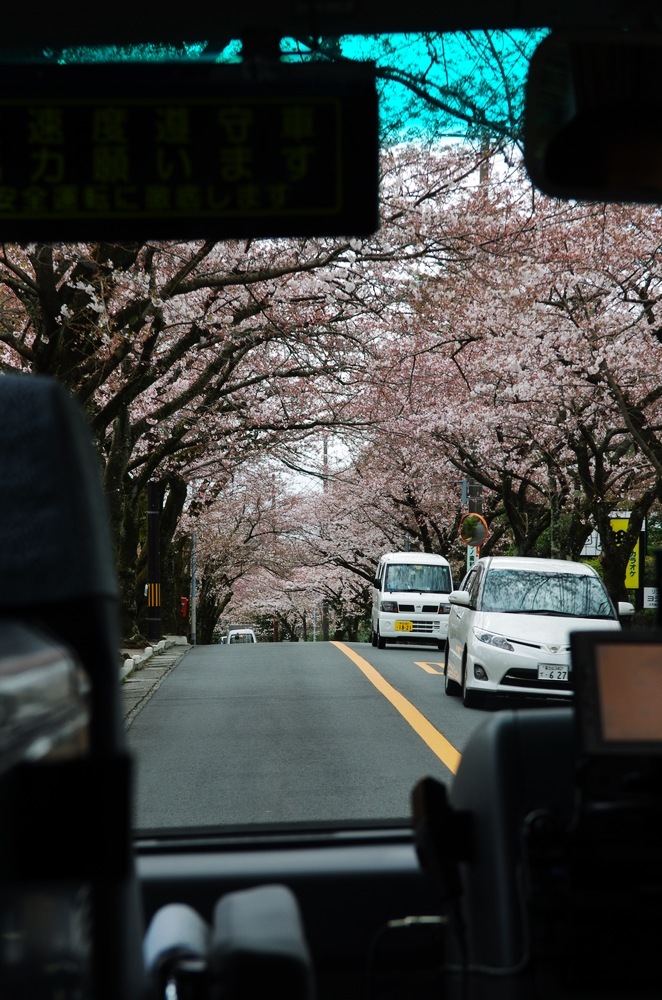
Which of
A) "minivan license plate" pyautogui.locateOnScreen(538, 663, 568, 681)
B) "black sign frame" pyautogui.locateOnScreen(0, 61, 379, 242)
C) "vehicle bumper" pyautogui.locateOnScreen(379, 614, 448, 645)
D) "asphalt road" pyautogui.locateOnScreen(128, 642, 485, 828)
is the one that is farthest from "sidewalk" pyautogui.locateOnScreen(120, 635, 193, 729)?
"black sign frame" pyautogui.locateOnScreen(0, 61, 379, 242)

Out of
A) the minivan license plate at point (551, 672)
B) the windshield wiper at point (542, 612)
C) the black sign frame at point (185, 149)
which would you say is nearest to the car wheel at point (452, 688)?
the windshield wiper at point (542, 612)

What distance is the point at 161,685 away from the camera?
15477mm

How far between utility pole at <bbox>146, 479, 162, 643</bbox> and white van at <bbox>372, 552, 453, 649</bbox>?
16.2ft

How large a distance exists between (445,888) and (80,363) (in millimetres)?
11130

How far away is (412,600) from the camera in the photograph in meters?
24.6

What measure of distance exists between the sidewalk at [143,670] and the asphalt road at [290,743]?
0.17 m

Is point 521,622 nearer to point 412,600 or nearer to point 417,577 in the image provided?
point 412,600

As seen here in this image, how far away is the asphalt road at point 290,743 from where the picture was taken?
287 inches

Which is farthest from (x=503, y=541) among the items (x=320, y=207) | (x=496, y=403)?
(x=320, y=207)

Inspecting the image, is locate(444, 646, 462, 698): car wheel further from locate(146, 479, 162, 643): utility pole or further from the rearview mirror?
the rearview mirror

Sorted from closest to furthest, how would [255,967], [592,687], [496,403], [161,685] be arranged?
[255,967] < [592,687] < [161,685] < [496,403]

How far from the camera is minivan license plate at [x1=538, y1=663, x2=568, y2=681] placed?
1125cm

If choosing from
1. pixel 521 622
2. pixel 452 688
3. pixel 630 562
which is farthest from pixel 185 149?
pixel 630 562

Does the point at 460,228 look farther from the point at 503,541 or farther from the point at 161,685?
the point at 503,541
